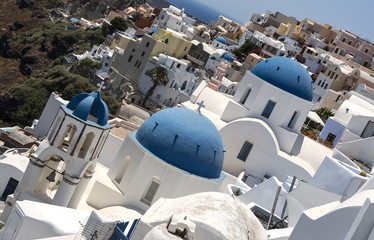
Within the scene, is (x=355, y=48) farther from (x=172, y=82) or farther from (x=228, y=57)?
(x=172, y=82)

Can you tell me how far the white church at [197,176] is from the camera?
39.7ft

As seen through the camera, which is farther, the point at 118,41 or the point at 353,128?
the point at 118,41

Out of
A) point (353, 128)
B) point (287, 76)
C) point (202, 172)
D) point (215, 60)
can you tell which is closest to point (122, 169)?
point (202, 172)

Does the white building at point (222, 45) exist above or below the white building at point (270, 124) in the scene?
above

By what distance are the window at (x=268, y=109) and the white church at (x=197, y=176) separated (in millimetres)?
53

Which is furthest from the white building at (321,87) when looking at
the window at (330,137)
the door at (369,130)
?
the door at (369,130)

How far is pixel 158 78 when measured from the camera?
49.7m

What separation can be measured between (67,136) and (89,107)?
2.30 m

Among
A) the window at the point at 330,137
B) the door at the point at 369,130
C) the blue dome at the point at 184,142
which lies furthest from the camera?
the window at the point at 330,137

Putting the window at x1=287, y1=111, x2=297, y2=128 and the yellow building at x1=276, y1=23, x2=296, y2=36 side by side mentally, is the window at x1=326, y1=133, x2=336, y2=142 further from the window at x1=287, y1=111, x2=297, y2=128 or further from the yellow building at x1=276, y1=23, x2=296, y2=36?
the yellow building at x1=276, y1=23, x2=296, y2=36

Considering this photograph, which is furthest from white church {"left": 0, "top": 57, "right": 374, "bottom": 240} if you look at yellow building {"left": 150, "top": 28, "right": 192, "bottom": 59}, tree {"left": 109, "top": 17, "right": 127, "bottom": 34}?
tree {"left": 109, "top": 17, "right": 127, "bottom": 34}

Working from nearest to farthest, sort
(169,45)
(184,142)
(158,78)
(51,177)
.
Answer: (51,177) → (184,142) → (158,78) → (169,45)

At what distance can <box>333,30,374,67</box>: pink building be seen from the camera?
2891 inches

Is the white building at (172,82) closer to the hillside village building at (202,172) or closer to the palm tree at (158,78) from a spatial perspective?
the palm tree at (158,78)
